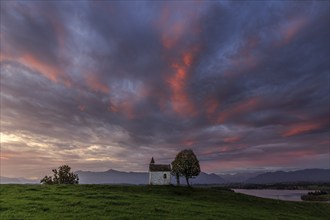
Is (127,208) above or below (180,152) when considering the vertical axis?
below

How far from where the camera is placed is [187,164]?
84.8 metres

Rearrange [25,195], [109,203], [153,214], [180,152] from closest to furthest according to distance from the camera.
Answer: [153,214]
[109,203]
[25,195]
[180,152]

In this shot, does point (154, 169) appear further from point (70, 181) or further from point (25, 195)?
point (25, 195)

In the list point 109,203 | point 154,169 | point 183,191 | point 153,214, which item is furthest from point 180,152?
point 153,214

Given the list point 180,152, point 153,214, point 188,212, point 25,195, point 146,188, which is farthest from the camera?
point 180,152

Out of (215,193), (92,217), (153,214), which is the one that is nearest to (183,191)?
(215,193)

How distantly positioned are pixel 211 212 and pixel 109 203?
1481 cm

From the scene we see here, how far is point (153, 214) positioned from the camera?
115ft

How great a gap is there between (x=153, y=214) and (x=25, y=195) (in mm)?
24716

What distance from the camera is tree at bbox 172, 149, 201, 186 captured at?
84.9m

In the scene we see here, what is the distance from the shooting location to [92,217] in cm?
3228

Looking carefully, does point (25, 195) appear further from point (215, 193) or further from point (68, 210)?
point (215, 193)

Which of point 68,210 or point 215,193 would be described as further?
point 215,193

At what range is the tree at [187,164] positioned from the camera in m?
84.9
